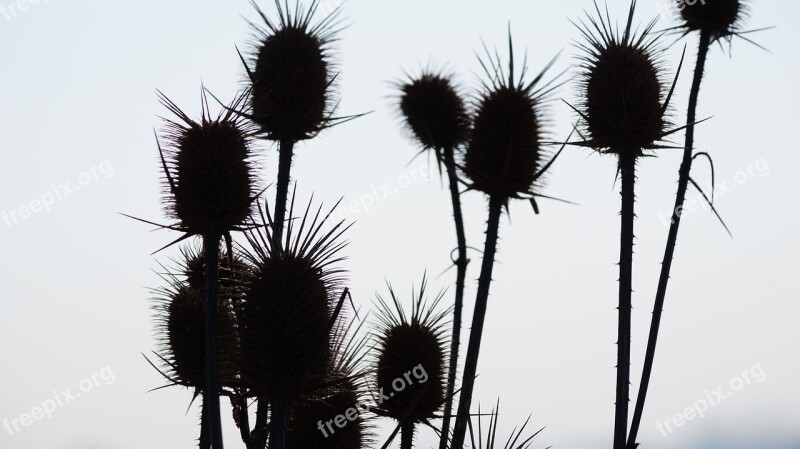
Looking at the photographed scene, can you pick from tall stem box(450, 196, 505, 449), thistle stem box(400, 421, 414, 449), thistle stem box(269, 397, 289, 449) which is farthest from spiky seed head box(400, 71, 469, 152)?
thistle stem box(269, 397, 289, 449)

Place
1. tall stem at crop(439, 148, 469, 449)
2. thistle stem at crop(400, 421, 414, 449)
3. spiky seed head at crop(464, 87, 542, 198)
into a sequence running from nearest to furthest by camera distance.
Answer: thistle stem at crop(400, 421, 414, 449) → tall stem at crop(439, 148, 469, 449) → spiky seed head at crop(464, 87, 542, 198)

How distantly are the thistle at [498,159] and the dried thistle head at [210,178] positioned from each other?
2.86m

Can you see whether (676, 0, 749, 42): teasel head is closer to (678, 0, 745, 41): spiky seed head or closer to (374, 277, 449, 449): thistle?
(678, 0, 745, 41): spiky seed head

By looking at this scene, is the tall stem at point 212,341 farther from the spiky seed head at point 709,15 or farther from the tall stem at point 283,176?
the spiky seed head at point 709,15

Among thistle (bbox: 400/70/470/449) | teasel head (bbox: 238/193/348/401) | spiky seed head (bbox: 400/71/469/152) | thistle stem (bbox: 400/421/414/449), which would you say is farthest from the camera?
spiky seed head (bbox: 400/71/469/152)

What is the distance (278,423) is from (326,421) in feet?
4.35

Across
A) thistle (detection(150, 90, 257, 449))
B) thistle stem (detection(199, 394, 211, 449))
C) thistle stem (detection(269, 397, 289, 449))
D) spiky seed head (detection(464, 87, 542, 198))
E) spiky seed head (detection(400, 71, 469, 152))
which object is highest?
spiky seed head (detection(400, 71, 469, 152))

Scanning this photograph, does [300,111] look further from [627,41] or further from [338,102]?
[627,41]

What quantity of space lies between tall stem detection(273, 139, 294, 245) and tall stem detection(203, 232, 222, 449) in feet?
3.69

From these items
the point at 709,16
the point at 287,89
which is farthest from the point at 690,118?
the point at 287,89

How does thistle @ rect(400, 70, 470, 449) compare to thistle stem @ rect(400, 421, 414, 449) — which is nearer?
thistle stem @ rect(400, 421, 414, 449)

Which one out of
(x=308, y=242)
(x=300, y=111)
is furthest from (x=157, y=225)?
(x=300, y=111)

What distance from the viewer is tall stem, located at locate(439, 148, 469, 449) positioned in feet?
27.3

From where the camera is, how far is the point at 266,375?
18.8ft
